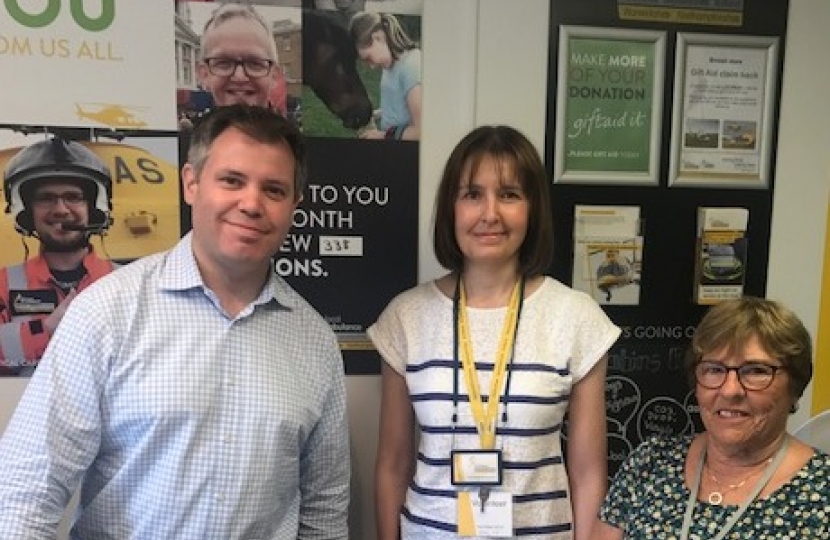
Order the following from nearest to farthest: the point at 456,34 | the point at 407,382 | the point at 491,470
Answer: the point at 491,470 → the point at 407,382 → the point at 456,34

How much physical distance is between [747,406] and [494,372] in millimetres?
526

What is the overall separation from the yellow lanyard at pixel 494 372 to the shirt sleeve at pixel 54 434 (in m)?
0.77

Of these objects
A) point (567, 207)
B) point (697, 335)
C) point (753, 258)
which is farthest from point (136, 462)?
point (753, 258)

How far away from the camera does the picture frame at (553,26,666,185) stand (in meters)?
2.06

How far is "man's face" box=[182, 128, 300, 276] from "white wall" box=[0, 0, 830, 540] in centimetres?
64

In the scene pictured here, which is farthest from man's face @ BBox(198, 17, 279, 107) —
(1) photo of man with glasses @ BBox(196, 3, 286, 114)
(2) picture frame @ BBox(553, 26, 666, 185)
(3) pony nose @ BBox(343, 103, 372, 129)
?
(2) picture frame @ BBox(553, 26, 666, 185)

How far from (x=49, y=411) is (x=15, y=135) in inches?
32.8

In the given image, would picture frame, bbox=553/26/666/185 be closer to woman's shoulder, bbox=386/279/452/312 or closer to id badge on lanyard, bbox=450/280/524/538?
woman's shoulder, bbox=386/279/452/312

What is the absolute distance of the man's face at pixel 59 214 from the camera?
1.89m

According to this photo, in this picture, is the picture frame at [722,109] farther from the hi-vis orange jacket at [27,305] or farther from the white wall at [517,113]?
the hi-vis orange jacket at [27,305]

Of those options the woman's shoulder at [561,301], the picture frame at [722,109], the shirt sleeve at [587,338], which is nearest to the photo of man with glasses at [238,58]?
the woman's shoulder at [561,301]

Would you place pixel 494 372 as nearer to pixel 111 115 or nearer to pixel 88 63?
pixel 111 115

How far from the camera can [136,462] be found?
1446 mm

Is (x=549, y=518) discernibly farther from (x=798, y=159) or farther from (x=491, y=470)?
(x=798, y=159)
